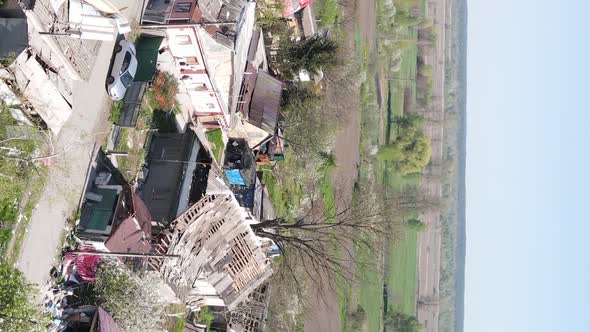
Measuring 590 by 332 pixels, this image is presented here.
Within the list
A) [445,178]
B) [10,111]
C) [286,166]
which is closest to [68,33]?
[10,111]

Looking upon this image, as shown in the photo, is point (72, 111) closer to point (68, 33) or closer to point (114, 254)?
point (68, 33)

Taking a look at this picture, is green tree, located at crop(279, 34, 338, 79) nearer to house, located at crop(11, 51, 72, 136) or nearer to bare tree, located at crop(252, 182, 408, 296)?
bare tree, located at crop(252, 182, 408, 296)

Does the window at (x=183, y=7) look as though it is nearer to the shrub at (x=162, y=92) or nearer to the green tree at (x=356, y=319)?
the shrub at (x=162, y=92)

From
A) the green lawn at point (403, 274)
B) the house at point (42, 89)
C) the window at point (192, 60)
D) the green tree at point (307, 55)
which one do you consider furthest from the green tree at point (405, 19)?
the house at point (42, 89)

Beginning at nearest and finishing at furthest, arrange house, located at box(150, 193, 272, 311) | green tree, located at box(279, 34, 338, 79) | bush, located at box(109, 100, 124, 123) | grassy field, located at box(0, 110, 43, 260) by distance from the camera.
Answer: grassy field, located at box(0, 110, 43, 260), bush, located at box(109, 100, 124, 123), house, located at box(150, 193, 272, 311), green tree, located at box(279, 34, 338, 79)

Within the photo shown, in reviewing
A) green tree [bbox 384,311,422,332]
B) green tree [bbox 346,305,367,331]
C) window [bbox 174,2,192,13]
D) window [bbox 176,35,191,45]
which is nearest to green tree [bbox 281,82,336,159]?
window [bbox 176,35,191,45]

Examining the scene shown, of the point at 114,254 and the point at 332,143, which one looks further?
the point at 332,143

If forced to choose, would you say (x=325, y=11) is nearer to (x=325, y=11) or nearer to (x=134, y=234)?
(x=325, y=11)
